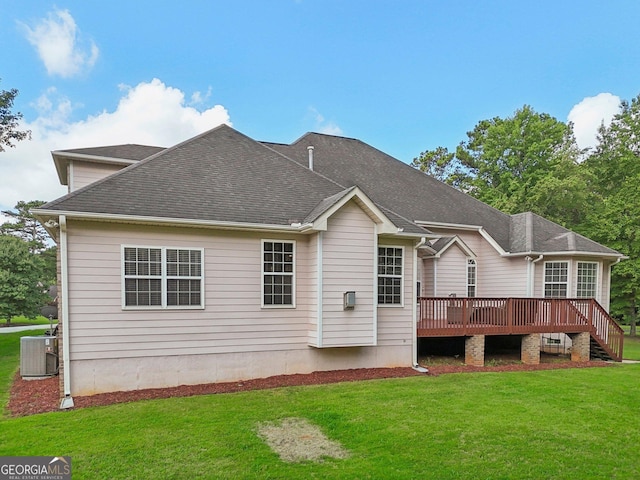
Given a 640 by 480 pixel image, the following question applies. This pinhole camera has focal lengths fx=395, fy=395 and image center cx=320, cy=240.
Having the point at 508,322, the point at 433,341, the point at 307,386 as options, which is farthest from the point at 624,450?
the point at 433,341

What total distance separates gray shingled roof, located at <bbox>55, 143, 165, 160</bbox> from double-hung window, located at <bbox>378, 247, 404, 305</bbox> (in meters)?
7.95

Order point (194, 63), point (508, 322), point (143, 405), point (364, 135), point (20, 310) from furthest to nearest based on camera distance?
point (364, 135), point (20, 310), point (194, 63), point (508, 322), point (143, 405)

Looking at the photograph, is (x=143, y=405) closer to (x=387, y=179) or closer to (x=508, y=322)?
(x=508, y=322)

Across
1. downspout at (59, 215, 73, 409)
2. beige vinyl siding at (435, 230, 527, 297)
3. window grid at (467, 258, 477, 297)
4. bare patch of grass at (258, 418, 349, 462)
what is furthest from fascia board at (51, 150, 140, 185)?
window grid at (467, 258, 477, 297)

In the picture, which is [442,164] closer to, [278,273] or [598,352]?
[598,352]

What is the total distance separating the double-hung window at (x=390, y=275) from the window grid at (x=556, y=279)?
747 cm

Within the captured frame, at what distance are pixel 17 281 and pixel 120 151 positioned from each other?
1561 centimetres

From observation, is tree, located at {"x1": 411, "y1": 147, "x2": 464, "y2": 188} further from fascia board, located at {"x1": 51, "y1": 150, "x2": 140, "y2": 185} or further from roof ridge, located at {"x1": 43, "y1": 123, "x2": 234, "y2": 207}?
fascia board, located at {"x1": 51, "y1": 150, "x2": 140, "y2": 185}

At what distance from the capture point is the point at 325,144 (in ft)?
51.8

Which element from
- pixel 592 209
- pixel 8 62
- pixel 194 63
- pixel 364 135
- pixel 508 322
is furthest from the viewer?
pixel 364 135

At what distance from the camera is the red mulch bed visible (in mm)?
7016

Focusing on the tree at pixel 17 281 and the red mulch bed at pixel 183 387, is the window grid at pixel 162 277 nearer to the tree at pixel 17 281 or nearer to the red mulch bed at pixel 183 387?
the red mulch bed at pixel 183 387

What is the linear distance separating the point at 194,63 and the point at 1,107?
7.93m

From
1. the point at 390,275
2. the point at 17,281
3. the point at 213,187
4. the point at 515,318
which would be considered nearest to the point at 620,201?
the point at 515,318
